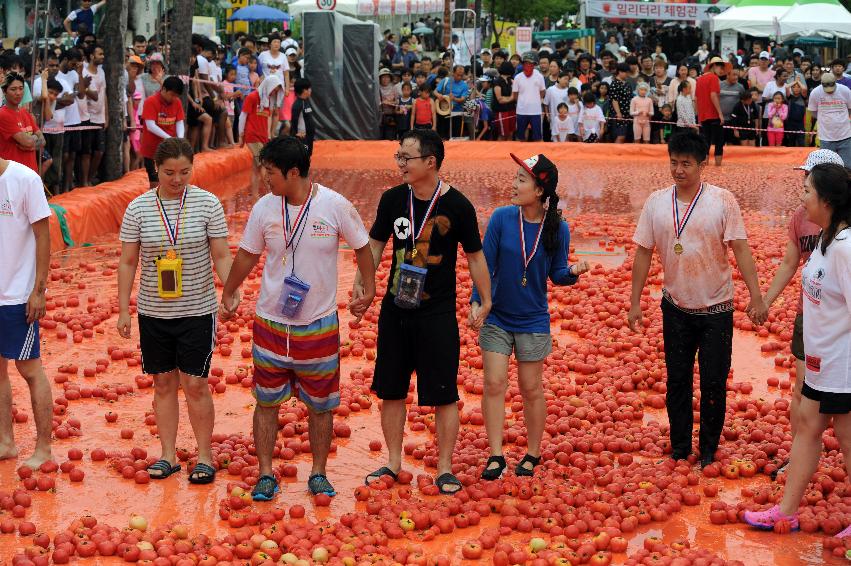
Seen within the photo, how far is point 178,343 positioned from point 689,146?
2.98 metres

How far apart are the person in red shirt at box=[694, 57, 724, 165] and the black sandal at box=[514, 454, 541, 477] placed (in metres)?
15.2

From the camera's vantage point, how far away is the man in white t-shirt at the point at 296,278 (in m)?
6.15

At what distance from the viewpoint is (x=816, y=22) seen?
105ft

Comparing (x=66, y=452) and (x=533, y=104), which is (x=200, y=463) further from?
(x=533, y=104)

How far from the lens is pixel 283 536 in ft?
18.7

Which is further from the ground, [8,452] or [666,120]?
[666,120]

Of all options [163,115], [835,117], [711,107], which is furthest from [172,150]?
[711,107]

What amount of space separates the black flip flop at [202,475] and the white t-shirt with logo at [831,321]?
10.4 feet

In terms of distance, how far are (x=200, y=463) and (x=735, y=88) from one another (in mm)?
19427

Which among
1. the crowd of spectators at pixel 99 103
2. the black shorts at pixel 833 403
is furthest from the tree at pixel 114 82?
the black shorts at pixel 833 403

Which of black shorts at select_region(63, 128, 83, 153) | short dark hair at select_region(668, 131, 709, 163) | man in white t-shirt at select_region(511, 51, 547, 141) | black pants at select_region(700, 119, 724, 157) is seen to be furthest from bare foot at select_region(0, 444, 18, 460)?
man in white t-shirt at select_region(511, 51, 547, 141)

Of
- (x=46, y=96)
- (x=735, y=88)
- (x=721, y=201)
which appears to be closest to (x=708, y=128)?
(x=735, y=88)

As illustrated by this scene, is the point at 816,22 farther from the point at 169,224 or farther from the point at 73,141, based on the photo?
the point at 169,224

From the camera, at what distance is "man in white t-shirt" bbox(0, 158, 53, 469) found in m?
6.63
